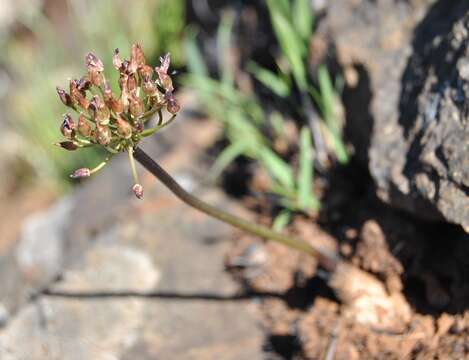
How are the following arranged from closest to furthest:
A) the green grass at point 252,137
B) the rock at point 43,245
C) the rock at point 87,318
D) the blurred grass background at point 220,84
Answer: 1. the rock at point 87,318
2. the green grass at point 252,137
3. the blurred grass background at point 220,84
4. the rock at point 43,245

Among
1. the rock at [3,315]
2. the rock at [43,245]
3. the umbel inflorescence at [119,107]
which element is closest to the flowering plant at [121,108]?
the umbel inflorescence at [119,107]

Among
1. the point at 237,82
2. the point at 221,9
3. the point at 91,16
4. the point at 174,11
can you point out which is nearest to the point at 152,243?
the point at 237,82

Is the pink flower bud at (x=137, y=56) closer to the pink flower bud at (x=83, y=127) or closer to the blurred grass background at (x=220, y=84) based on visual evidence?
the pink flower bud at (x=83, y=127)

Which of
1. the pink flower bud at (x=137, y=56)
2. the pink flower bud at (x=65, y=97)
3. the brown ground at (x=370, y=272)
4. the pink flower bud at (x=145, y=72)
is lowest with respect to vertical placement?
the brown ground at (x=370, y=272)

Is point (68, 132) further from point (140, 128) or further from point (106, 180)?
point (106, 180)

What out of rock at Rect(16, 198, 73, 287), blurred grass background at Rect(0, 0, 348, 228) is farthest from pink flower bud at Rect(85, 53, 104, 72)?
rock at Rect(16, 198, 73, 287)

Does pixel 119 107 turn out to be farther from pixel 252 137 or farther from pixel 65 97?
pixel 252 137
